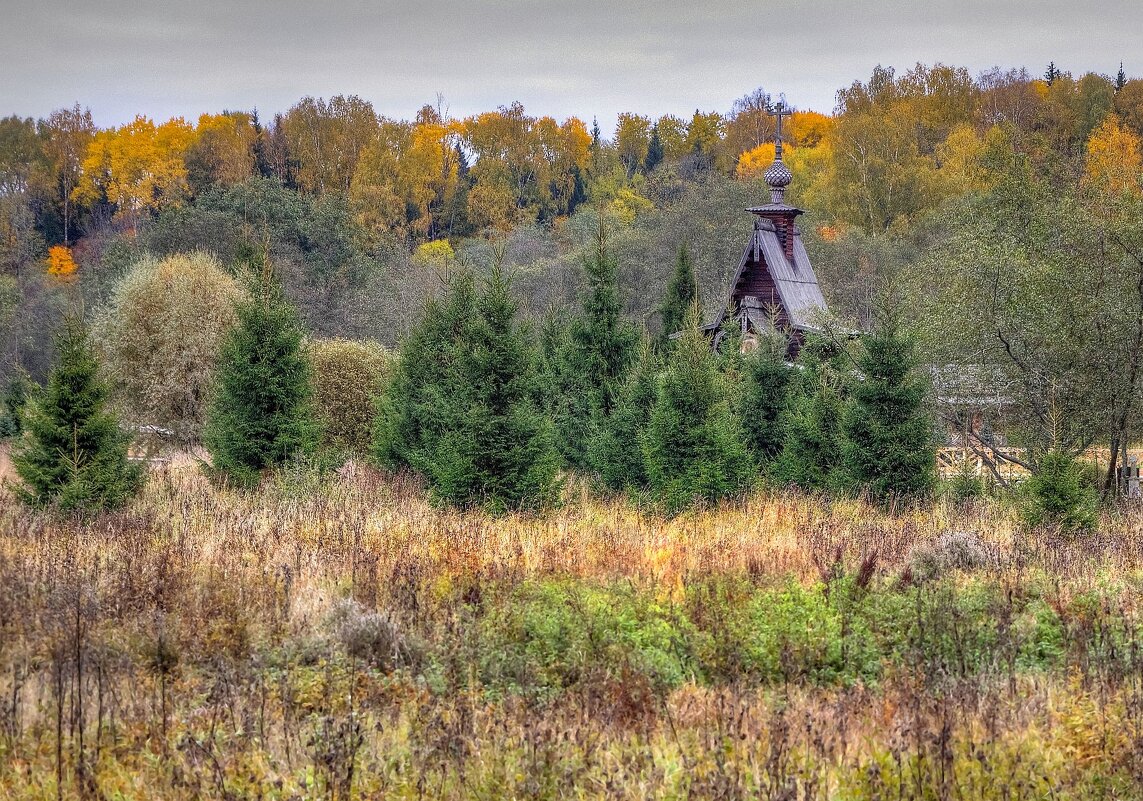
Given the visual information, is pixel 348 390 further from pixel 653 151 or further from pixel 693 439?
pixel 653 151

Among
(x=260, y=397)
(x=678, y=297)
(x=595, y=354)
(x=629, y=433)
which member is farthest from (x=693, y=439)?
(x=678, y=297)

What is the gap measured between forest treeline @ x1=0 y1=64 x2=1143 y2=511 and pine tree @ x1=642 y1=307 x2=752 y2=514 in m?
2.82

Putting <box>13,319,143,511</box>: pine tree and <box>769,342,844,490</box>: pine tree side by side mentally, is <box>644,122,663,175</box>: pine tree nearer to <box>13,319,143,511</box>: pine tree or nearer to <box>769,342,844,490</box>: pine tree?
<box>769,342,844,490</box>: pine tree

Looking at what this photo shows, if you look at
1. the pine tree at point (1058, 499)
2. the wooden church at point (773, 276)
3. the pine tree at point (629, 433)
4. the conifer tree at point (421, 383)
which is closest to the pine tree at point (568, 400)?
the pine tree at point (629, 433)

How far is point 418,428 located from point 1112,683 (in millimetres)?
14413

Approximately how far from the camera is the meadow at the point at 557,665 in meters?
5.45

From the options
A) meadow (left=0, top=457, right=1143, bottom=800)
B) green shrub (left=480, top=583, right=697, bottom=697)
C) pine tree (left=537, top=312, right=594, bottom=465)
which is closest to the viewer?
meadow (left=0, top=457, right=1143, bottom=800)

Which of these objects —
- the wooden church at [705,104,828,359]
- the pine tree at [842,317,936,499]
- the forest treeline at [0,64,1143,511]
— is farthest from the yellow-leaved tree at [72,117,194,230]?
the pine tree at [842,317,936,499]

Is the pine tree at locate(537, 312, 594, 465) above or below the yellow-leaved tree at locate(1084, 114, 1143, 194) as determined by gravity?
below

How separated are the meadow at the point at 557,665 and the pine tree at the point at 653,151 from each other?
6894 centimetres

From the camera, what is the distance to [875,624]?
8.21 meters

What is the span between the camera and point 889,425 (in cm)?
1588

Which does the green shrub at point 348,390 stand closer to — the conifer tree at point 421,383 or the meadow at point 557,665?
the conifer tree at point 421,383

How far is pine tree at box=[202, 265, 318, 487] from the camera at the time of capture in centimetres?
1642
